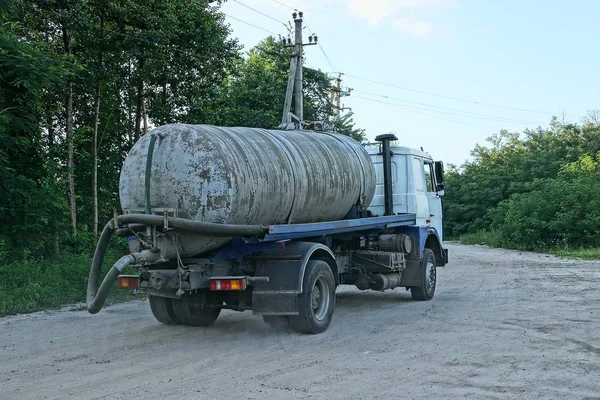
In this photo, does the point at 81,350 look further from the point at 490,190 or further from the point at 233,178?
the point at 490,190

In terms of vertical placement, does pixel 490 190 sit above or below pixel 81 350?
above

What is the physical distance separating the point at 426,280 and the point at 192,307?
5.31 m

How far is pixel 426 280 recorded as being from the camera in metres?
13.0

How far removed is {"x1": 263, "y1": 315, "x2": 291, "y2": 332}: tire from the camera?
910cm

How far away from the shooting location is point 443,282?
17.1m

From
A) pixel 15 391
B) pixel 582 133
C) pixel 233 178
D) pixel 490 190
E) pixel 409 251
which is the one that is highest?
pixel 582 133

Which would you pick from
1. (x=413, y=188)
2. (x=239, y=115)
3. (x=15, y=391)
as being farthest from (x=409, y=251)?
(x=239, y=115)

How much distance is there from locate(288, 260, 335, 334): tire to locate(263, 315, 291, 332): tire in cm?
11

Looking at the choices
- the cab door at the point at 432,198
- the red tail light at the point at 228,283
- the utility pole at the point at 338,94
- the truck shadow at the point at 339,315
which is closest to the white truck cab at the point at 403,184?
the cab door at the point at 432,198

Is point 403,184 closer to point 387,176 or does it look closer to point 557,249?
point 387,176

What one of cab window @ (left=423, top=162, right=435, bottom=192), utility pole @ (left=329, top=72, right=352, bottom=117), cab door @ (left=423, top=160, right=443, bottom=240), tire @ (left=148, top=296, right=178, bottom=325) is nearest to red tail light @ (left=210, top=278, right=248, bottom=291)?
tire @ (left=148, top=296, right=178, bottom=325)

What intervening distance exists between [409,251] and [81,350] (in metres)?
6.76

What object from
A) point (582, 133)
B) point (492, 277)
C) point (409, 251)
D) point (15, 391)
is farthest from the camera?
point (582, 133)

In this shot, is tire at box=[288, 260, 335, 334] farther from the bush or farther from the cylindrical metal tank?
the bush
